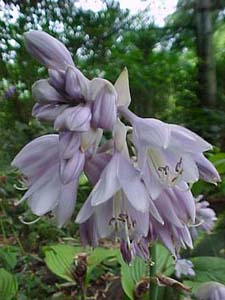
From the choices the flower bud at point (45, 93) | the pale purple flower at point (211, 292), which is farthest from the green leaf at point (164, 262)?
the flower bud at point (45, 93)

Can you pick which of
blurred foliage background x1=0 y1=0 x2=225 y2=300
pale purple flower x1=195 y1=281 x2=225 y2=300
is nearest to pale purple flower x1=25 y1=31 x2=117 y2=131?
pale purple flower x1=195 y1=281 x2=225 y2=300

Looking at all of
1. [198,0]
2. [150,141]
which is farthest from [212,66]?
[150,141]

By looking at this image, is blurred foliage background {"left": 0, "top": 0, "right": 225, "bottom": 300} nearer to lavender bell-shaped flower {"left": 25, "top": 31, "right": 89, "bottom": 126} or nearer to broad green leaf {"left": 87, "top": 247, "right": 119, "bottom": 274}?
broad green leaf {"left": 87, "top": 247, "right": 119, "bottom": 274}

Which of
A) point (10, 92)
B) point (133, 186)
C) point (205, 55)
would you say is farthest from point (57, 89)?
point (205, 55)

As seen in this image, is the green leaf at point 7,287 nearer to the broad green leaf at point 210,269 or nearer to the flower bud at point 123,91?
the broad green leaf at point 210,269

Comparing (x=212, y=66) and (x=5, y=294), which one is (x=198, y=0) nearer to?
(x=212, y=66)

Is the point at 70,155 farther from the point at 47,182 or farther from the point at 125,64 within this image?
the point at 125,64

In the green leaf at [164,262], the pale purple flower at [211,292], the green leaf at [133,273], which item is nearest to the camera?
the pale purple flower at [211,292]
